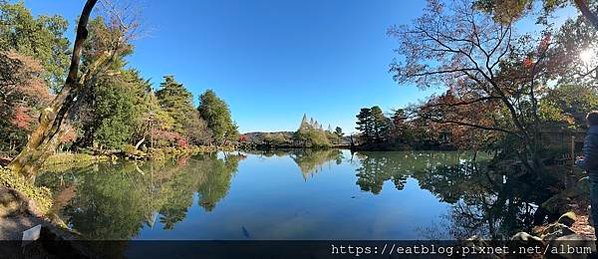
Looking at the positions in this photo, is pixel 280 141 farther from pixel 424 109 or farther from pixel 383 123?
pixel 424 109

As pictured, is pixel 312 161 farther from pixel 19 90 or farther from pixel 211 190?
pixel 19 90

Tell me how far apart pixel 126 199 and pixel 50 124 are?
3.39 meters

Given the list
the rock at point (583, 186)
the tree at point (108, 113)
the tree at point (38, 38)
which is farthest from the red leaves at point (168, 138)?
the rock at point (583, 186)

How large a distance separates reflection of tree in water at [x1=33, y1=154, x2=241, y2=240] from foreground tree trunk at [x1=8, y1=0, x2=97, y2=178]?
50.4 inches

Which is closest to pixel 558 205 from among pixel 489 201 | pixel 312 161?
pixel 489 201

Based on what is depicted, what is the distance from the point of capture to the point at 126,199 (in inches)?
331

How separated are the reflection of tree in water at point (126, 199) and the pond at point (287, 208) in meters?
0.02

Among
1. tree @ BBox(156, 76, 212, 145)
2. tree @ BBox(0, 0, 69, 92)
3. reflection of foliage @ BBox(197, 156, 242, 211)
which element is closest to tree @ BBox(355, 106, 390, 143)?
tree @ BBox(156, 76, 212, 145)

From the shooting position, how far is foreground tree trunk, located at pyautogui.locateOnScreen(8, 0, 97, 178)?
218 inches

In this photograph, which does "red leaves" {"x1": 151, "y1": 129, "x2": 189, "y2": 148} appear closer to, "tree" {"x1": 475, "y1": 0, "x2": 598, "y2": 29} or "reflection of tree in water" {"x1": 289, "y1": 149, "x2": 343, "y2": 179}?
"reflection of tree in water" {"x1": 289, "y1": 149, "x2": 343, "y2": 179}

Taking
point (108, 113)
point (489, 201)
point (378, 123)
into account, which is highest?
point (378, 123)

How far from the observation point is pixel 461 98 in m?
10.4

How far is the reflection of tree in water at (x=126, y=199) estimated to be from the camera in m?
5.93

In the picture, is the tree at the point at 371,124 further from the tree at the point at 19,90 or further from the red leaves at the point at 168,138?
the tree at the point at 19,90
